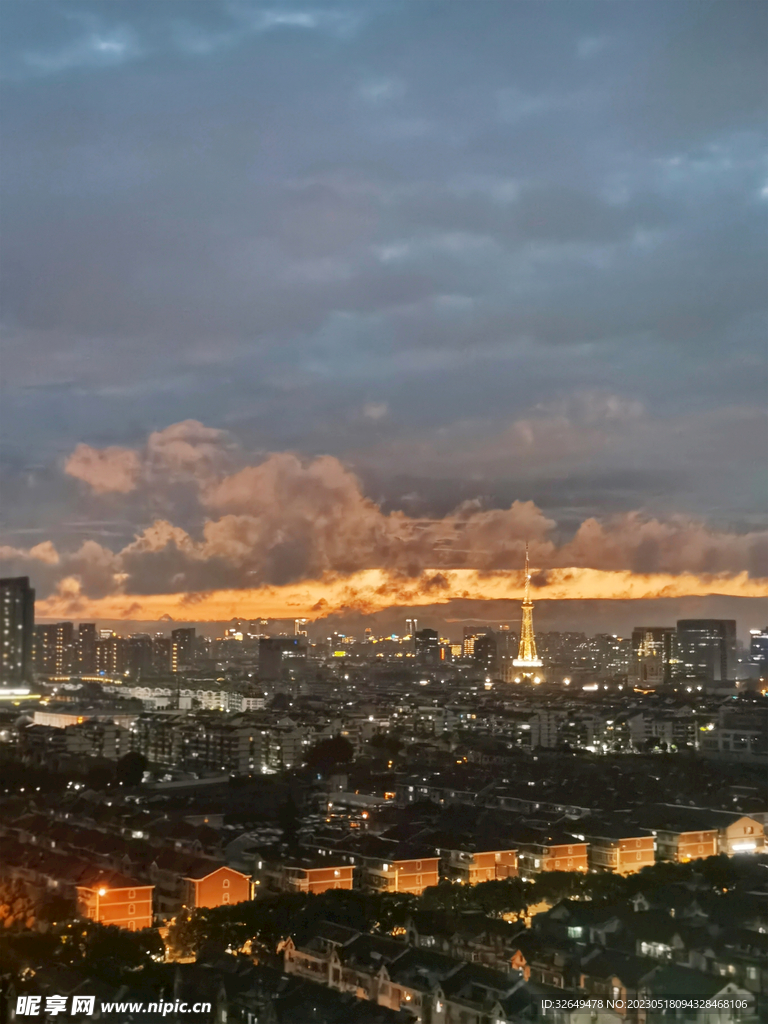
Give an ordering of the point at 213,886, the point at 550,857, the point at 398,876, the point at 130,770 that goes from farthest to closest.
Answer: the point at 130,770, the point at 550,857, the point at 398,876, the point at 213,886

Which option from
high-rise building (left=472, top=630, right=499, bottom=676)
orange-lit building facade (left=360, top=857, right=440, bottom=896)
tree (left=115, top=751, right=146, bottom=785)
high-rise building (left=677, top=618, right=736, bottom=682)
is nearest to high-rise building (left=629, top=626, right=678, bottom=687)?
high-rise building (left=677, top=618, right=736, bottom=682)

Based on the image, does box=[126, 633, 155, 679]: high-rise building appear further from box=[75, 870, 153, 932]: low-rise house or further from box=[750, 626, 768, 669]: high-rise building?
box=[75, 870, 153, 932]: low-rise house

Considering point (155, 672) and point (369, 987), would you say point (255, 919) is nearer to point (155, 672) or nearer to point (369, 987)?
point (369, 987)

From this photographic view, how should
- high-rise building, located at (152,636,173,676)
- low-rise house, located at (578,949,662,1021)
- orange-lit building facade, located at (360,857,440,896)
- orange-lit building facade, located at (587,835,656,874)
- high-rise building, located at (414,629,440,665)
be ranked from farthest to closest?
1. high-rise building, located at (414,629,440,665)
2. high-rise building, located at (152,636,173,676)
3. orange-lit building facade, located at (587,835,656,874)
4. orange-lit building facade, located at (360,857,440,896)
5. low-rise house, located at (578,949,662,1021)

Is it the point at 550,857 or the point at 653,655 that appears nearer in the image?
the point at 550,857

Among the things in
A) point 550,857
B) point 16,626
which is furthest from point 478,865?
point 16,626

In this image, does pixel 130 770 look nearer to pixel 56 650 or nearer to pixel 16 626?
pixel 16 626

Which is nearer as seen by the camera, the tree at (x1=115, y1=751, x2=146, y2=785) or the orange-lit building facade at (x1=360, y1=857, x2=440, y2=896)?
the orange-lit building facade at (x1=360, y1=857, x2=440, y2=896)
